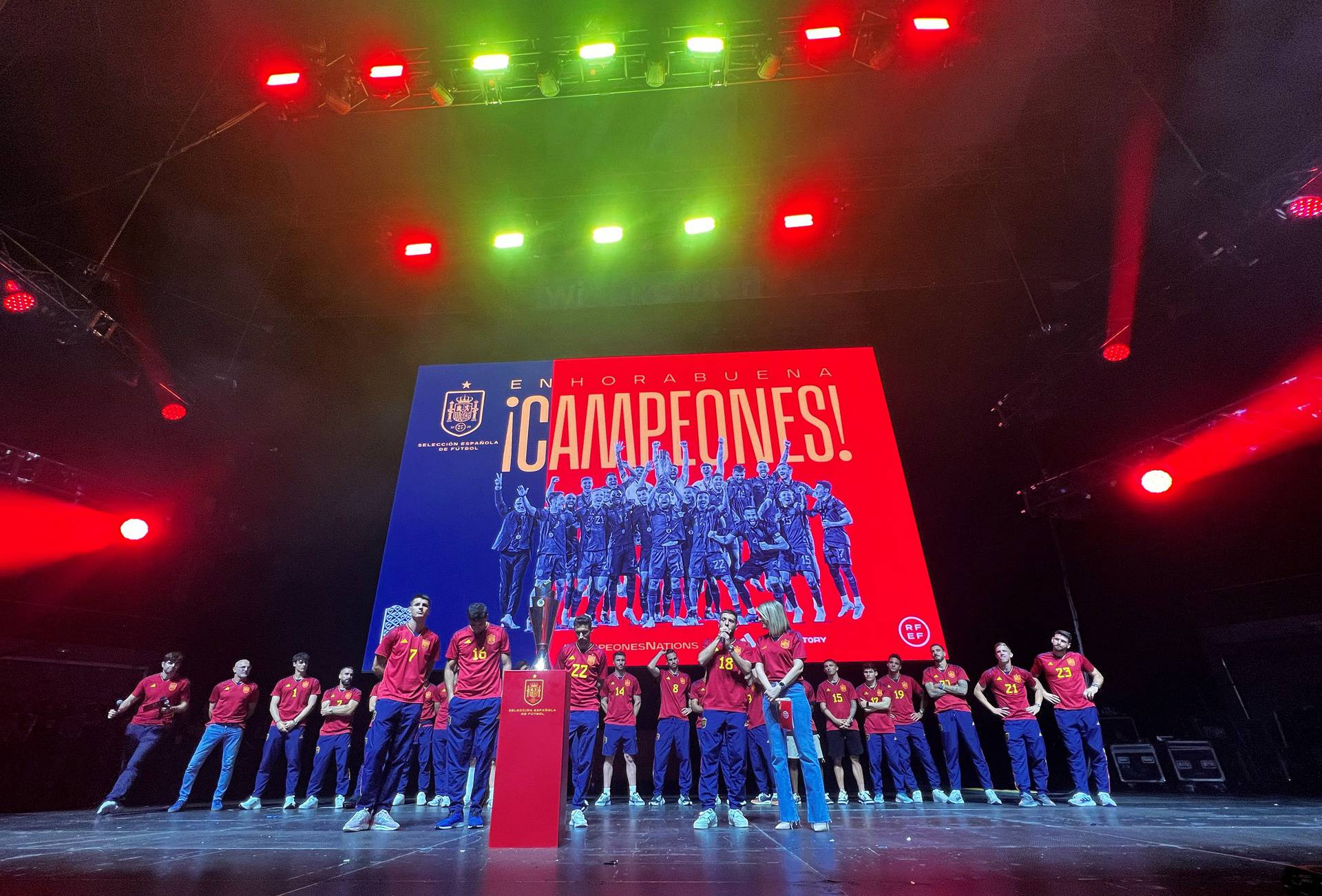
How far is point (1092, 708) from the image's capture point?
5949 mm

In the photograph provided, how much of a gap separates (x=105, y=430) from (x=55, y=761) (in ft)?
14.0

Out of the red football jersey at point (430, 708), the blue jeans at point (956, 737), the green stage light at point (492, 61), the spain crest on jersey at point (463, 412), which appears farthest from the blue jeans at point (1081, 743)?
the green stage light at point (492, 61)

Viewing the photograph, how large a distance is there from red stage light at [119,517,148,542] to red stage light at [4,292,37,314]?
3103 mm

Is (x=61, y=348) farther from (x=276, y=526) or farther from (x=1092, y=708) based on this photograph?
(x=1092, y=708)

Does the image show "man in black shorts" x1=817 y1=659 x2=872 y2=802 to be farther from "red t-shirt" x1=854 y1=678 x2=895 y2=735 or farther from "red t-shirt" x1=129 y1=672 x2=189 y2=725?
"red t-shirt" x1=129 y1=672 x2=189 y2=725

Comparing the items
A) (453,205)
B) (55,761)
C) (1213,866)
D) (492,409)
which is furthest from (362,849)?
(453,205)

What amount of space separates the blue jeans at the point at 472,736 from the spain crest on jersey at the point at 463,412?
15.8ft

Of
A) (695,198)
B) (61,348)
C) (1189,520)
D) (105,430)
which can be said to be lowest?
(1189,520)

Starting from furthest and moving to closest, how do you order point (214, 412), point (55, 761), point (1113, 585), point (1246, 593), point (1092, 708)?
point (214, 412), point (1113, 585), point (1246, 593), point (55, 761), point (1092, 708)

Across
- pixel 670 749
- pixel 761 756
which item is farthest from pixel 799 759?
pixel 670 749

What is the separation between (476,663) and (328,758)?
152 inches

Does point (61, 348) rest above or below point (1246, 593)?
above

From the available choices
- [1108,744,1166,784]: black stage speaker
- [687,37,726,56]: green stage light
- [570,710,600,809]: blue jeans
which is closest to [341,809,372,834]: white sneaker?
[570,710,600,809]: blue jeans

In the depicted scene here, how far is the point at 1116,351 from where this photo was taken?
7844 millimetres
